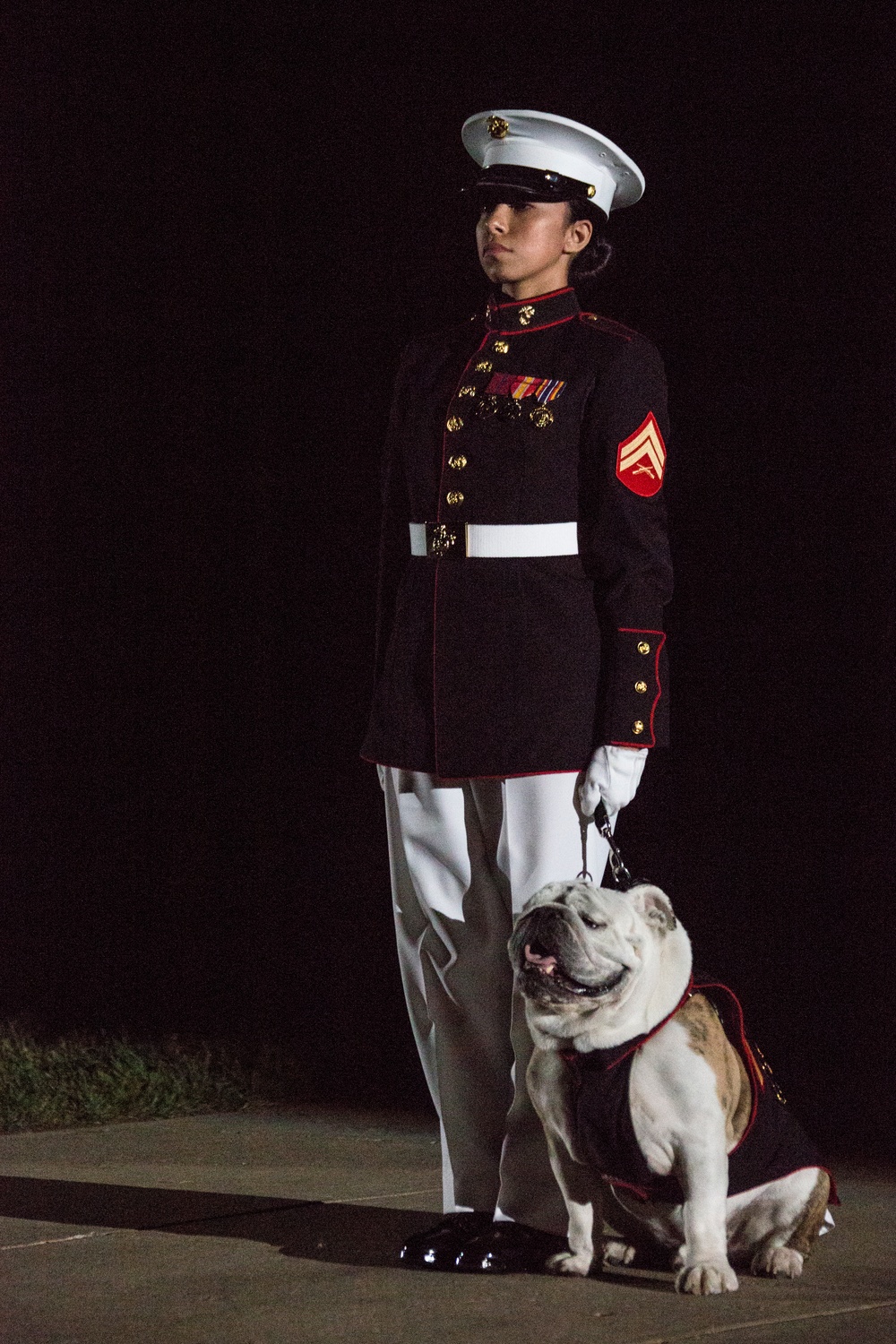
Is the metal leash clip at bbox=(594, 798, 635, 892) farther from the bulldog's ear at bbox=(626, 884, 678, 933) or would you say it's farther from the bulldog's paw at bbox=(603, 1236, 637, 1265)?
the bulldog's paw at bbox=(603, 1236, 637, 1265)

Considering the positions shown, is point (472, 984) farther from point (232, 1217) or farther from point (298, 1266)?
point (232, 1217)

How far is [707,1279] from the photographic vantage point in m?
3.28

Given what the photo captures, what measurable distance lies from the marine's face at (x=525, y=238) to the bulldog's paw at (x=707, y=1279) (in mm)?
1531

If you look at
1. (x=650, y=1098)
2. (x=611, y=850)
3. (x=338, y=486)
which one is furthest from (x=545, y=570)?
(x=338, y=486)

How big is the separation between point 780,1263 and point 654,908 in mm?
584

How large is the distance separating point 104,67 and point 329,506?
3.94 ft

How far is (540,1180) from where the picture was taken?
349 cm

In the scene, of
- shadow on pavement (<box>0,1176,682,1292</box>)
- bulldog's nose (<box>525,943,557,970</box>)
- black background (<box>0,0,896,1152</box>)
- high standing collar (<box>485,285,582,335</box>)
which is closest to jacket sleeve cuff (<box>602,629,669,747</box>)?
bulldog's nose (<box>525,943,557,970</box>)

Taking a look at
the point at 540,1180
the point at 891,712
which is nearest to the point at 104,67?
the point at 891,712

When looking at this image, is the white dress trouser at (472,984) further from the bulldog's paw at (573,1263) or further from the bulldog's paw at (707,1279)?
the bulldog's paw at (707,1279)

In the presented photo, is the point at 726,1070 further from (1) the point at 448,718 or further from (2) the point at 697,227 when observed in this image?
(2) the point at 697,227

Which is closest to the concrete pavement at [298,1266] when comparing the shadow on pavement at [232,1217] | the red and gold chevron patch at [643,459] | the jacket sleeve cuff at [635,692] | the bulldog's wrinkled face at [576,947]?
the shadow on pavement at [232,1217]

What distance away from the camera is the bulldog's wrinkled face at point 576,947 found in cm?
323

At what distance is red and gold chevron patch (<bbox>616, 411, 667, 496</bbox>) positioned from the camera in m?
3.46
